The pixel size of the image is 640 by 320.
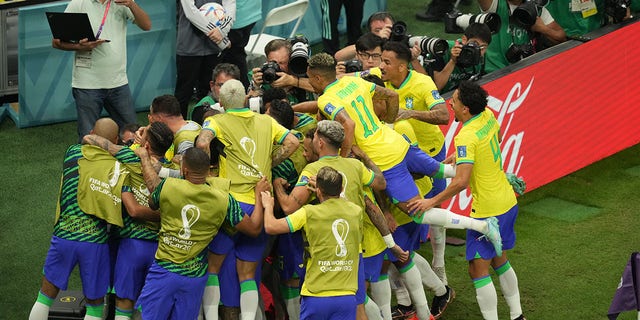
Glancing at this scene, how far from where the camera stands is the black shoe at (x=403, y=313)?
408 inches

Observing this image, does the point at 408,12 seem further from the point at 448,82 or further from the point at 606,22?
the point at 448,82

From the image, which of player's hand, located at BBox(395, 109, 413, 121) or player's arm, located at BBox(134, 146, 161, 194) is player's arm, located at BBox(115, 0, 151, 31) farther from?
player's hand, located at BBox(395, 109, 413, 121)

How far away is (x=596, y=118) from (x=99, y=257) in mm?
6406

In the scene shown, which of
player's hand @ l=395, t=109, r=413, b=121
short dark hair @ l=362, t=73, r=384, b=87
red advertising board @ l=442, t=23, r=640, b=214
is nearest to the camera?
short dark hair @ l=362, t=73, r=384, b=87

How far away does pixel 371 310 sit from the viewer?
30.4 feet

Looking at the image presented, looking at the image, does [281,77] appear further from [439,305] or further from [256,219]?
[439,305]

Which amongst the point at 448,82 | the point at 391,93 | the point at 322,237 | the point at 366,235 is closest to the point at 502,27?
the point at 448,82

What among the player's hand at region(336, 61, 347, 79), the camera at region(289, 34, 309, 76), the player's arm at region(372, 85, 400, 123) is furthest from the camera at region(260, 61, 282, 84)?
the player's arm at region(372, 85, 400, 123)

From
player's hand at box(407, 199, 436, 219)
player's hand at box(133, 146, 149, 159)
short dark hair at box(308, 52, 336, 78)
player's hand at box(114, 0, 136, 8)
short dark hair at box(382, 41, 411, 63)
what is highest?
short dark hair at box(308, 52, 336, 78)

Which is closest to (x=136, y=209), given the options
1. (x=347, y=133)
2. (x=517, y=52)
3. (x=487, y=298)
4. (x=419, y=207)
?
(x=347, y=133)

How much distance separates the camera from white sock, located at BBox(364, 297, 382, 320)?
9.24 metres

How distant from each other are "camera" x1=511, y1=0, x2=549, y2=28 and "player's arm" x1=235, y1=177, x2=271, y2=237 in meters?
4.55

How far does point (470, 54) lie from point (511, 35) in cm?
174

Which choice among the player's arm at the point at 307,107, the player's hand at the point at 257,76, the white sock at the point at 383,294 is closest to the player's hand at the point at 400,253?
the white sock at the point at 383,294
